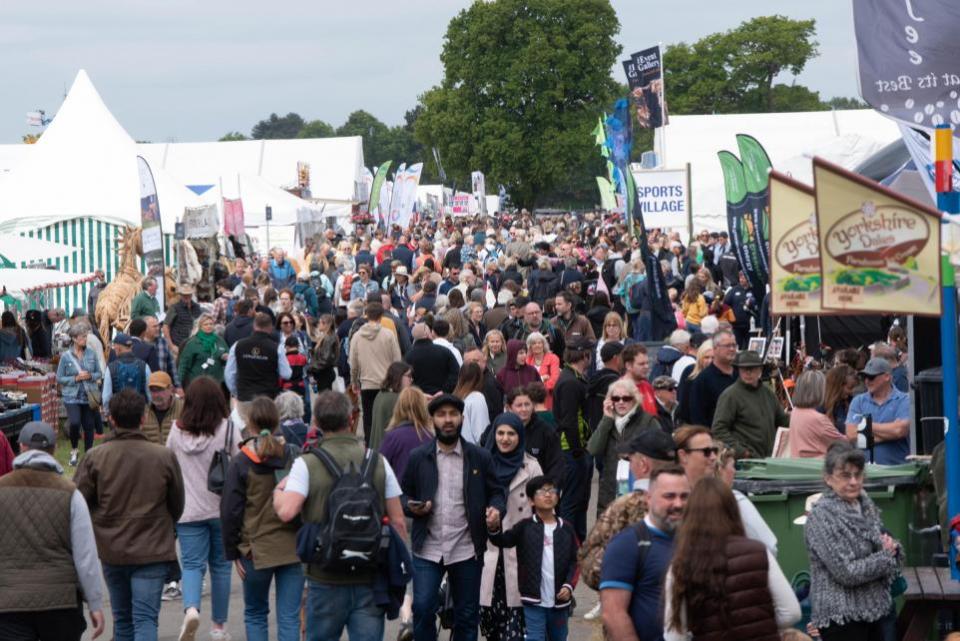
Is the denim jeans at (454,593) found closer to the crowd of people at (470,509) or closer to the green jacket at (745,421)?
the crowd of people at (470,509)

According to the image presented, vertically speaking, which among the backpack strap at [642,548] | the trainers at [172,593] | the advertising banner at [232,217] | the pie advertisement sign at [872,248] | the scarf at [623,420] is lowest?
the trainers at [172,593]

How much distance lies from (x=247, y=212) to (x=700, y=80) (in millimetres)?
65800

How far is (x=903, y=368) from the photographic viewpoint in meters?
12.2

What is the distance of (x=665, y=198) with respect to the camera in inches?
981

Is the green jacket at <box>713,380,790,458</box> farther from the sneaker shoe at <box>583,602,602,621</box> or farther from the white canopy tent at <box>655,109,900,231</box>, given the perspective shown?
the white canopy tent at <box>655,109,900,231</box>

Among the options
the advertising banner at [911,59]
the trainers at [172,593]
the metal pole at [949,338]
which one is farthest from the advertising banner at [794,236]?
the trainers at [172,593]

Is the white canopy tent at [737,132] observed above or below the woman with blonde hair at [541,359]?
above

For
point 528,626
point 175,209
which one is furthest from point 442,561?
point 175,209

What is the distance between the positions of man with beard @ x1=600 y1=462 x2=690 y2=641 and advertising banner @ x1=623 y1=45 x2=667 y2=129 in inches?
1087

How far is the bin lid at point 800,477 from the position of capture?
807 centimetres

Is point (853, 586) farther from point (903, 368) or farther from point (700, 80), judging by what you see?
point (700, 80)

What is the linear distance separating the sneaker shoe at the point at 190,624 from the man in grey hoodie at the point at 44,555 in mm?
1441

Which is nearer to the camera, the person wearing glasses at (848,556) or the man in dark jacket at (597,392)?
the person wearing glasses at (848,556)

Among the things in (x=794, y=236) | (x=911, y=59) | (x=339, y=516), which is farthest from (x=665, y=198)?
(x=339, y=516)
